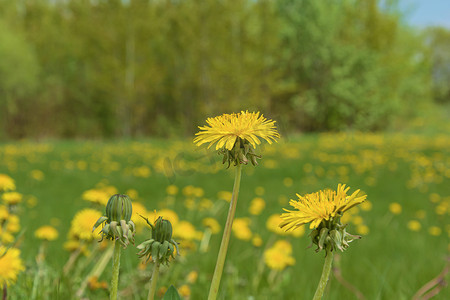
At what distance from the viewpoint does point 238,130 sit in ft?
1.68

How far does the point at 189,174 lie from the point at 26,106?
1552 centimetres

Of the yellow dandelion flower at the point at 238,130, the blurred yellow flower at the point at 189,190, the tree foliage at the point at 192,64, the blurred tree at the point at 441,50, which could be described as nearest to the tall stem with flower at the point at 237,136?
the yellow dandelion flower at the point at 238,130

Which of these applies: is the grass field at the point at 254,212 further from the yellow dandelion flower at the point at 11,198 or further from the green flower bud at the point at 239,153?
the yellow dandelion flower at the point at 11,198

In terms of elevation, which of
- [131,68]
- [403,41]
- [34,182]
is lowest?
[34,182]

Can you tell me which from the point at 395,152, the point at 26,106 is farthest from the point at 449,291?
the point at 26,106

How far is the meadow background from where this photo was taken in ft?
11.5

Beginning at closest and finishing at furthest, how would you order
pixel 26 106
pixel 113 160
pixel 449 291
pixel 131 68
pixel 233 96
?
pixel 449 291 → pixel 113 160 → pixel 233 96 → pixel 131 68 → pixel 26 106

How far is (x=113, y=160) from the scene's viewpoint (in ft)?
20.5

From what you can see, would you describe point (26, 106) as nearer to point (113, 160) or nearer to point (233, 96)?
point (233, 96)

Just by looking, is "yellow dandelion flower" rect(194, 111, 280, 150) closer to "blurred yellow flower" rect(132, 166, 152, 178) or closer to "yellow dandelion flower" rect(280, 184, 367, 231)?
"yellow dandelion flower" rect(280, 184, 367, 231)

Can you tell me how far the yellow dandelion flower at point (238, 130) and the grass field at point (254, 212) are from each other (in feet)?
0.14

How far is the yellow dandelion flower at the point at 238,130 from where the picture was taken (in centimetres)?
50

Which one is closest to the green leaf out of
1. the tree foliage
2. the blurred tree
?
the tree foliage

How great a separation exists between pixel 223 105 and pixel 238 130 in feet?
42.2
